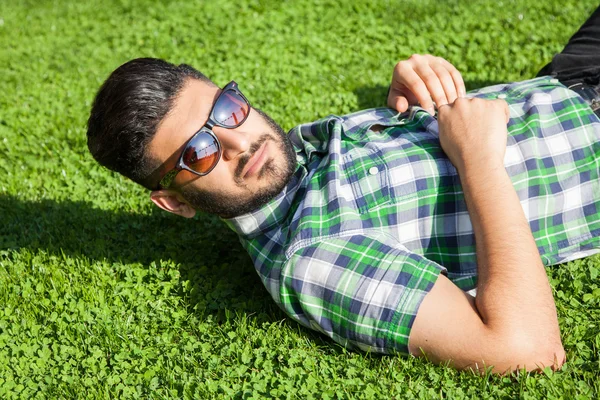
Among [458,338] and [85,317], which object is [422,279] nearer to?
[458,338]

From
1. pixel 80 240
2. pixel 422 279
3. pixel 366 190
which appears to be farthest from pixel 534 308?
pixel 80 240

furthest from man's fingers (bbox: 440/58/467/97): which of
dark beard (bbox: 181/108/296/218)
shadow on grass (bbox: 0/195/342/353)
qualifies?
shadow on grass (bbox: 0/195/342/353)

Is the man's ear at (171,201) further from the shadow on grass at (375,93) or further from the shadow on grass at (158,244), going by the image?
the shadow on grass at (375,93)

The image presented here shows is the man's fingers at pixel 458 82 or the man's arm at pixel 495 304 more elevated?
the man's fingers at pixel 458 82

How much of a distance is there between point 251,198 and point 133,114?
0.83 m

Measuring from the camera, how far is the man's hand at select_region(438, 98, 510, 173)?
3660mm

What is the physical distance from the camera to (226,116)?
3846 millimetres

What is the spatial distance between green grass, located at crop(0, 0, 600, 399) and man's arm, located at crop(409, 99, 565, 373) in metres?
0.18

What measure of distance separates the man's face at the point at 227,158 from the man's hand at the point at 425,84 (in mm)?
982

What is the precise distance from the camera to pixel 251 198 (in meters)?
3.91

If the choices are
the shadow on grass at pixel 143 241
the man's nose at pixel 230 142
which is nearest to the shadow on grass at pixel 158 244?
the shadow on grass at pixel 143 241

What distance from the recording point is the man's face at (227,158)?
3834 millimetres

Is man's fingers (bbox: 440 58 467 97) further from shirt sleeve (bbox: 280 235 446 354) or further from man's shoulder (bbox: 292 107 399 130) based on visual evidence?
shirt sleeve (bbox: 280 235 446 354)

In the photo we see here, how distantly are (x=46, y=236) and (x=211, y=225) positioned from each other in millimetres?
1286
